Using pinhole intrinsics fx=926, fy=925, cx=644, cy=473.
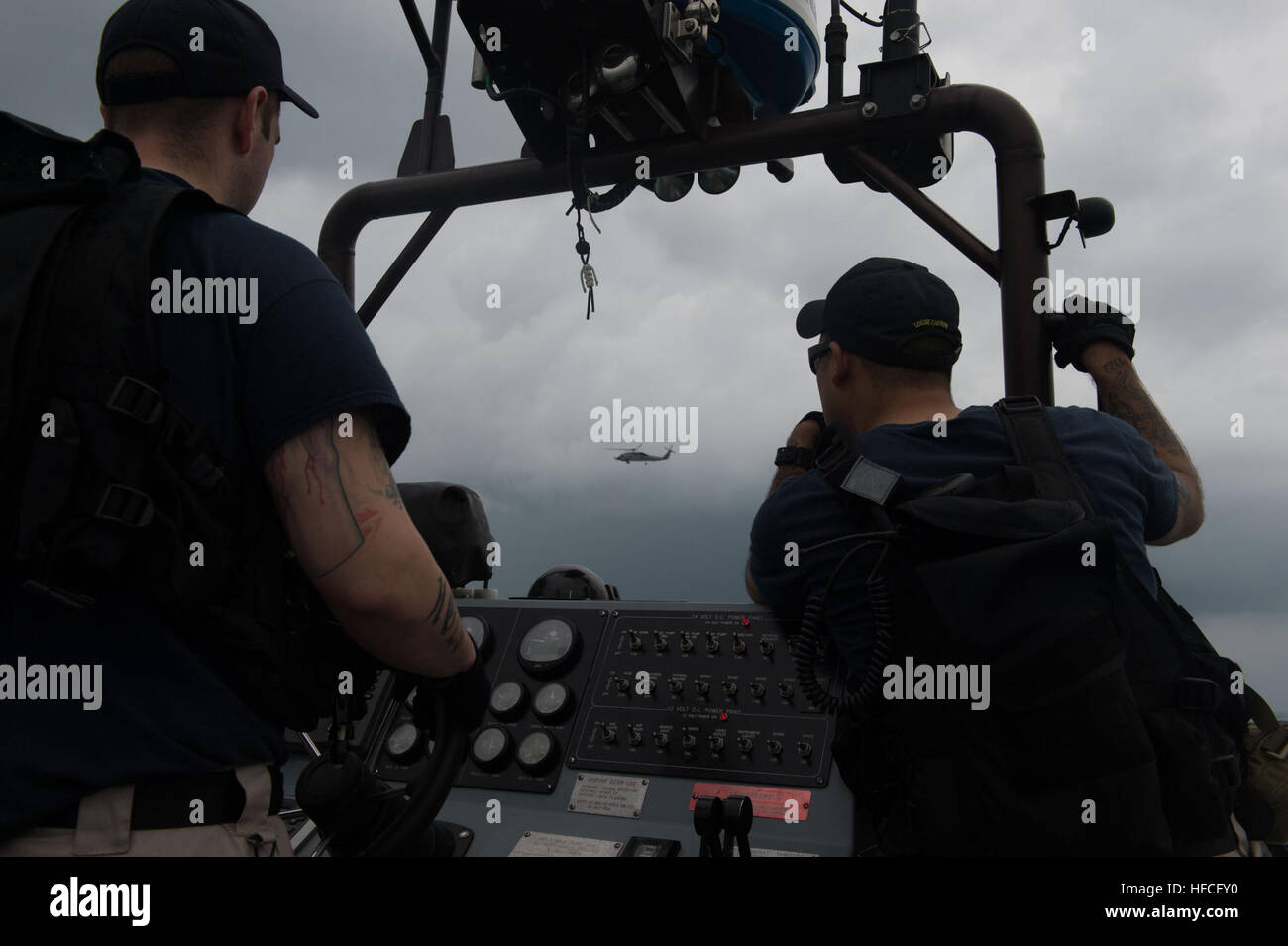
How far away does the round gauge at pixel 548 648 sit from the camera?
249cm

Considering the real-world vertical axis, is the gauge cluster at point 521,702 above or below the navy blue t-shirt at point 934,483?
below

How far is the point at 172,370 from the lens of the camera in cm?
124

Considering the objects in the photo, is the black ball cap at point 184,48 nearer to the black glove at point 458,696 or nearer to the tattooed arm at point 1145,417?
the black glove at point 458,696

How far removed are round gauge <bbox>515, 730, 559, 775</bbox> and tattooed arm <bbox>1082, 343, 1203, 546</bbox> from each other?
5.10 feet

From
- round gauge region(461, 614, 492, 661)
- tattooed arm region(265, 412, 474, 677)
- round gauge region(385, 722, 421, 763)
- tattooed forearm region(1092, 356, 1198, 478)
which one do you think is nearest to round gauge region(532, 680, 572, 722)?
round gauge region(461, 614, 492, 661)

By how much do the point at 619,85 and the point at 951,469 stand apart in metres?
1.57

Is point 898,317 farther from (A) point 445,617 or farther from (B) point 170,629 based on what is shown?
(B) point 170,629

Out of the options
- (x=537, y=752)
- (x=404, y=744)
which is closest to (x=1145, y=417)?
(x=537, y=752)

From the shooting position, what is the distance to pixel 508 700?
2.46 meters

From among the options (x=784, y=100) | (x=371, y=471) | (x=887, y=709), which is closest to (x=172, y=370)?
(x=371, y=471)

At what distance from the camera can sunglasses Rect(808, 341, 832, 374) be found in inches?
90.7

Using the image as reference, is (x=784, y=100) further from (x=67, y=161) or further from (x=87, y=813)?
(x=87, y=813)

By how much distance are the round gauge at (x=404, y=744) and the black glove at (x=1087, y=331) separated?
2.09 metres

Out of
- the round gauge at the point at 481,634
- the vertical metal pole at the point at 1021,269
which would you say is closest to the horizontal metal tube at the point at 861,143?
the vertical metal pole at the point at 1021,269
